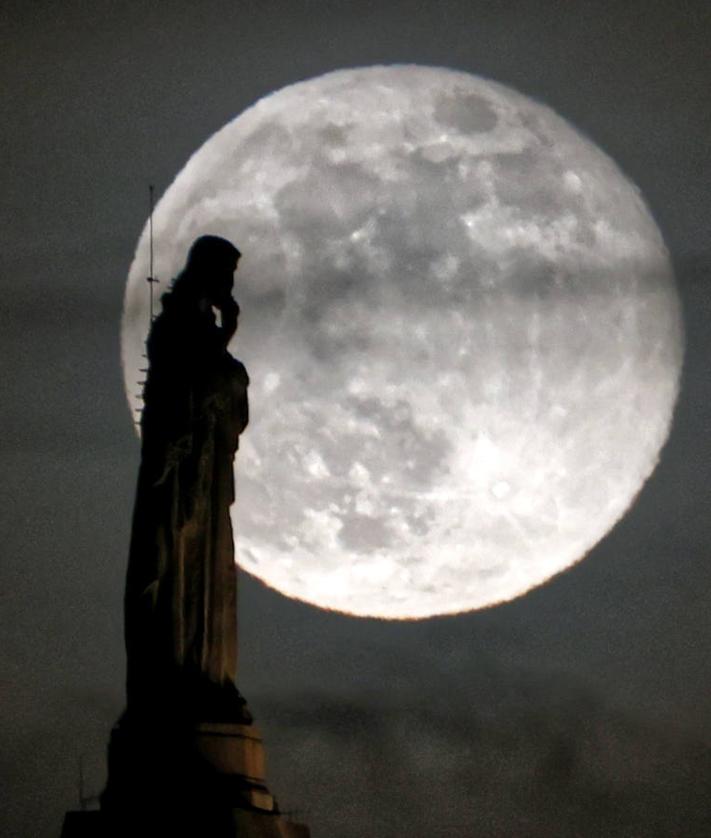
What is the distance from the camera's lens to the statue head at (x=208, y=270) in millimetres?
26516

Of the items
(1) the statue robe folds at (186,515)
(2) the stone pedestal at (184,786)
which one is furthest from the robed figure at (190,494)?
(2) the stone pedestal at (184,786)

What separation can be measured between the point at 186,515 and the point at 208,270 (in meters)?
2.75

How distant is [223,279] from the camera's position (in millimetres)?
26688

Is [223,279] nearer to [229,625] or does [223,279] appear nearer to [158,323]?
[158,323]

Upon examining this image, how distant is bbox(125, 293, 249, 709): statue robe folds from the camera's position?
84.6 ft

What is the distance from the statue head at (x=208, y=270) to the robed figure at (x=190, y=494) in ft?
0.04

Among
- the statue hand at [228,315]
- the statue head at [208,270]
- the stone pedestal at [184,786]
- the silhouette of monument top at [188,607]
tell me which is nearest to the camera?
the stone pedestal at [184,786]

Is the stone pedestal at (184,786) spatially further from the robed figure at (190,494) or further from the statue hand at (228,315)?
the statue hand at (228,315)

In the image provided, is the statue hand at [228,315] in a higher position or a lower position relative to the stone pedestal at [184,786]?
higher

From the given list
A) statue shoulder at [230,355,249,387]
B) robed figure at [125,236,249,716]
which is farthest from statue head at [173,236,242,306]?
statue shoulder at [230,355,249,387]

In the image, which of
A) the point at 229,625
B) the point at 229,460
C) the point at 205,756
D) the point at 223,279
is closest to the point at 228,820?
Result: the point at 205,756

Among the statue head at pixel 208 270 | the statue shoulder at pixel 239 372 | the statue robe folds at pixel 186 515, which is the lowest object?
the statue robe folds at pixel 186 515

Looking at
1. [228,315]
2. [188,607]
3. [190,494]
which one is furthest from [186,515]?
[228,315]

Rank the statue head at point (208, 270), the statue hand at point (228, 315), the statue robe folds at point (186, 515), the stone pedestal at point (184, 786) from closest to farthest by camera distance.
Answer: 1. the stone pedestal at point (184, 786)
2. the statue robe folds at point (186, 515)
3. the statue head at point (208, 270)
4. the statue hand at point (228, 315)
